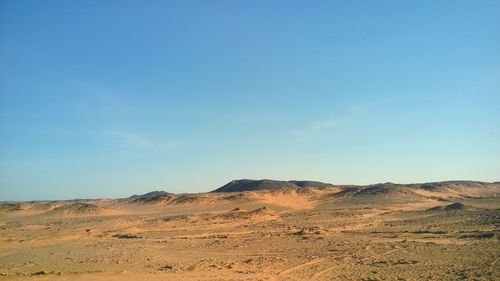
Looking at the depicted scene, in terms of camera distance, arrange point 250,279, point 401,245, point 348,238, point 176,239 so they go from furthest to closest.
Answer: point 176,239 < point 348,238 < point 401,245 < point 250,279

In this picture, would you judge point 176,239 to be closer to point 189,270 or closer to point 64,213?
point 189,270

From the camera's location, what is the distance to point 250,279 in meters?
13.6

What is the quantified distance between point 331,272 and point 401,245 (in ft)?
20.5

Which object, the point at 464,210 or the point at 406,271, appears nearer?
the point at 406,271

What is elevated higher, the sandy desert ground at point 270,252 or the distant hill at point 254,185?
the distant hill at point 254,185

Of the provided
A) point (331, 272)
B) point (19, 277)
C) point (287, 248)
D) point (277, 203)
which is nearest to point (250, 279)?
point (331, 272)

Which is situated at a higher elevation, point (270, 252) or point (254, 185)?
point (254, 185)

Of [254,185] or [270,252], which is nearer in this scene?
[270,252]

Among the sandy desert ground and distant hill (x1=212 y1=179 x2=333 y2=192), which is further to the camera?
distant hill (x1=212 y1=179 x2=333 y2=192)

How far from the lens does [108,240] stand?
26781 mm

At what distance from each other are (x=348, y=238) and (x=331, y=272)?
877cm

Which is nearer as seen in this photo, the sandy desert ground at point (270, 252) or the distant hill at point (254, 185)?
the sandy desert ground at point (270, 252)

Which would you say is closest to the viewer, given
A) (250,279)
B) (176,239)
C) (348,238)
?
(250,279)

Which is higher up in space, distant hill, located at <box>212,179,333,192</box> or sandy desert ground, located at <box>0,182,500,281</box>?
distant hill, located at <box>212,179,333,192</box>
